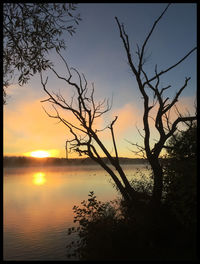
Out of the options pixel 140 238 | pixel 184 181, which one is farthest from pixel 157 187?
pixel 140 238

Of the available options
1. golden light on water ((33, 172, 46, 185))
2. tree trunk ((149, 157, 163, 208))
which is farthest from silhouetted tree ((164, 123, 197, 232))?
golden light on water ((33, 172, 46, 185))

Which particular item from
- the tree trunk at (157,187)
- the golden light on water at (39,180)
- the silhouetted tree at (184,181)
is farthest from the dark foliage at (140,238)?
the golden light on water at (39,180)

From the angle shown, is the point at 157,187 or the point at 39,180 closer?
the point at 157,187

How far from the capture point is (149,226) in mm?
11805

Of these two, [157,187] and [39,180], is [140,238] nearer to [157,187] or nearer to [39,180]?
[157,187]

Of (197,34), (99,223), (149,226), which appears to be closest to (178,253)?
(149,226)

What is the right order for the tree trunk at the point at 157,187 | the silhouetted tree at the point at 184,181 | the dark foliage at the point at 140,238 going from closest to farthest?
the silhouetted tree at the point at 184,181
the dark foliage at the point at 140,238
the tree trunk at the point at 157,187

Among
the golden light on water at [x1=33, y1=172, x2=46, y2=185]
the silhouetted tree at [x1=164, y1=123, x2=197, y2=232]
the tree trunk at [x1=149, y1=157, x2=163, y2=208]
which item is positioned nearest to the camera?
the silhouetted tree at [x1=164, y1=123, x2=197, y2=232]

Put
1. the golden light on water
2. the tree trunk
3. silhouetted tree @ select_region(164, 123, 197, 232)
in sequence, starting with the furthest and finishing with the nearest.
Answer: the golden light on water → the tree trunk → silhouetted tree @ select_region(164, 123, 197, 232)

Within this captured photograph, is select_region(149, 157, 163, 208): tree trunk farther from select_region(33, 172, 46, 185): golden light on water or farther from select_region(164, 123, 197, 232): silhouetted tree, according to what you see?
select_region(33, 172, 46, 185): golden light on water

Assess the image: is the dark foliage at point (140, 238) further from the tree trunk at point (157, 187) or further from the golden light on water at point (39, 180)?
the golden light on water at point (39, 180)

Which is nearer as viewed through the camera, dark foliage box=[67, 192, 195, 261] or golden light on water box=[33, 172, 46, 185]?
dark foliage box=[67, 192, 195, 261]

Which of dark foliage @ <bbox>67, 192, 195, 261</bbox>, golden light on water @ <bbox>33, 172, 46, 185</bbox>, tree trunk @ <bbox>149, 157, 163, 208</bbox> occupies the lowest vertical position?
golden light on water @ <bbox>33, 172, 46, 185</bbox>

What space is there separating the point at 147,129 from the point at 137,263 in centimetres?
579
